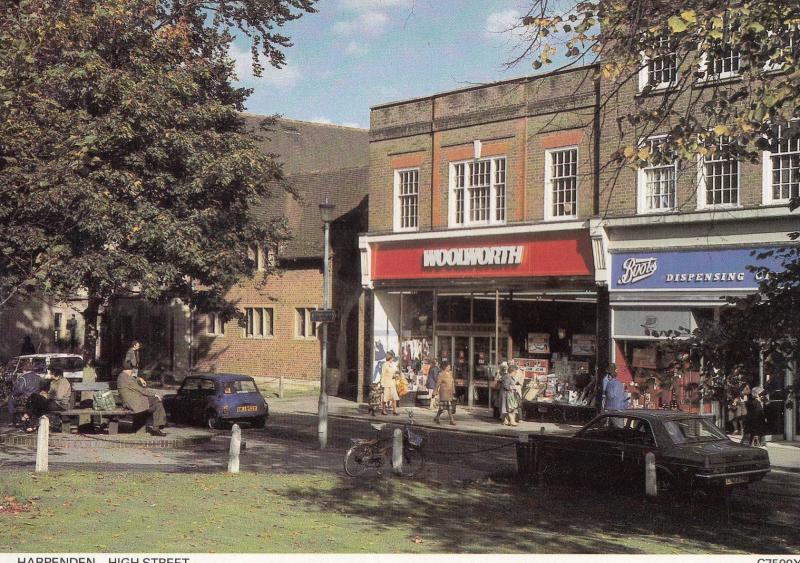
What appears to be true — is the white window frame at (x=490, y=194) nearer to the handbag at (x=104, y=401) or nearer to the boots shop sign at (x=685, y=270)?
the boots shop sign at (x=685, y=270)

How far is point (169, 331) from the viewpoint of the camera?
4619cm

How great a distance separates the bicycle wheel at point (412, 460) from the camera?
18.3 metres

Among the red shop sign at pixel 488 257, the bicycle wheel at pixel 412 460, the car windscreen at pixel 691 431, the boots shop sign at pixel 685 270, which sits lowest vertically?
the bicycle wheel at pixel 412 460

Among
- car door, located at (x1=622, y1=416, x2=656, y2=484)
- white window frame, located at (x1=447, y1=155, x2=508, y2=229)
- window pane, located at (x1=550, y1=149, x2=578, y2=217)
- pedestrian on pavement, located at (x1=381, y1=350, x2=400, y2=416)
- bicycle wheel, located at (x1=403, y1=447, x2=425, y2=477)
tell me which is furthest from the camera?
pedestrian on pavement, located at (x1=381, y1=350, x2=400, y2=416)

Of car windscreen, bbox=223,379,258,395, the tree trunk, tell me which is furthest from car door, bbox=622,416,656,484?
the tree trunk

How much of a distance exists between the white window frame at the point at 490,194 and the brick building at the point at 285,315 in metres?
5.82

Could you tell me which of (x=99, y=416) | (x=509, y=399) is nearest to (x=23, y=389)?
(x=99, y=416)

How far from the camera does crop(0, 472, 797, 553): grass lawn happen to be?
11336 mm

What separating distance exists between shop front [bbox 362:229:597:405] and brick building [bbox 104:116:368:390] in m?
3.81

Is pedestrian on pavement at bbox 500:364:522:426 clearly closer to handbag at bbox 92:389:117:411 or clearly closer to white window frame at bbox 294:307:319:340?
handbag at bbox 92:389:117:411

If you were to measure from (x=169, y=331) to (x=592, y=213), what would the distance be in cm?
2362

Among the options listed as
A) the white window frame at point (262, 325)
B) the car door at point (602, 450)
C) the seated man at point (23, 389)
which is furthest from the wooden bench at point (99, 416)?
the white window frame at point (262, 325)

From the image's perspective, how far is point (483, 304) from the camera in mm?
32531

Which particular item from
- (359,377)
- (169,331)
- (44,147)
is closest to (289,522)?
(44,147)
